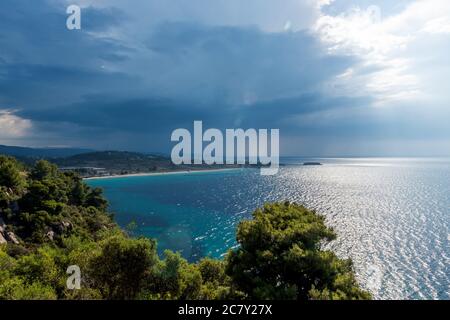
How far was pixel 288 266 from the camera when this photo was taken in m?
17.4

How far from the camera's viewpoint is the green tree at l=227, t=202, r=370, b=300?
16.3 m

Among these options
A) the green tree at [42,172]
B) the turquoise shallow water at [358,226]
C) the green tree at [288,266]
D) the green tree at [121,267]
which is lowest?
the turquoise shallow water at [358,226]

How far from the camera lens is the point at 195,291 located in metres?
22.8

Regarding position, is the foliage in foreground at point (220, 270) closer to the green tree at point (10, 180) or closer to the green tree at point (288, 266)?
the green tree at point (288, 266)

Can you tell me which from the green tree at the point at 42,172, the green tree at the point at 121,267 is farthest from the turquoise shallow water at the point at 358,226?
the green tree at the point at 121,267

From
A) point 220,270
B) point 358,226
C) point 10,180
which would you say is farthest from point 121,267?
point 358,226

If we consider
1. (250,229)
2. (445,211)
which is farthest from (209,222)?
(445,211)

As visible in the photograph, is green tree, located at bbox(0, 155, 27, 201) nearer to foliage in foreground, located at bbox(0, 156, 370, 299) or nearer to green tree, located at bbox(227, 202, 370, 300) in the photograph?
foliage in foreground, located at bbox(0, 156, 370, 299)

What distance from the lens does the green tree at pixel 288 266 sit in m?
16.3

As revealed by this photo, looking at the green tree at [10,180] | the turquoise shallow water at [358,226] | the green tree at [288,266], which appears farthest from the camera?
the green tree at [10,180]

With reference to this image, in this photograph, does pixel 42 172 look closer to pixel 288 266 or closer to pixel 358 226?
pixel 288 266

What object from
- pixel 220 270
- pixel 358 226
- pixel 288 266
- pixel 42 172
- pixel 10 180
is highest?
pixel 42 172
